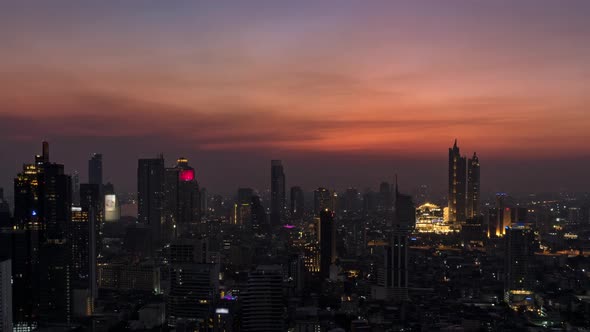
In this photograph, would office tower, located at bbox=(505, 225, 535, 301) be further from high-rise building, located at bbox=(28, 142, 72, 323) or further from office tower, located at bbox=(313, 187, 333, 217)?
office tower, located at bbox=(313, 187, 333, 217)

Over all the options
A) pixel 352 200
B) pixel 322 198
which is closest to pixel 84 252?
pixel 322 198

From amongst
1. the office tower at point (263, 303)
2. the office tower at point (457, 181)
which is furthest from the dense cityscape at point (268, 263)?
the office tower at point (457, 181)

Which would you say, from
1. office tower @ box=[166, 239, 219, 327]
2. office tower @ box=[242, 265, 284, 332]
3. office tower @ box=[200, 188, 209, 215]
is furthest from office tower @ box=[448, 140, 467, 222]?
office tower @ box=[242, 265, 284, 332]

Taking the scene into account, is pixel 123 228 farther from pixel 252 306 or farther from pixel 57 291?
pixel 252 306

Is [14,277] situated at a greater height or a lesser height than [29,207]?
lesser

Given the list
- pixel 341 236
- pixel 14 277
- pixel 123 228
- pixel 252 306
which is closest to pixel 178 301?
pixel 252 306

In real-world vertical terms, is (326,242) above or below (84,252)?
below

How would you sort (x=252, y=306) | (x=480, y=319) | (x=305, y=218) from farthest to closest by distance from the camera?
(x=305, y=218) < (x=480, y=319) < (x=252, y=306)

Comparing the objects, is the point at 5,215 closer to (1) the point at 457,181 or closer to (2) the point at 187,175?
(2) the point at 187,175
